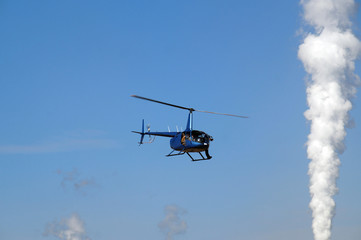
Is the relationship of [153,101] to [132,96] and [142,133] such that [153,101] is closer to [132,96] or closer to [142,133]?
[132,96]

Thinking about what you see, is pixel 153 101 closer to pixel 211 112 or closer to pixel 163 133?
pixel 211 112

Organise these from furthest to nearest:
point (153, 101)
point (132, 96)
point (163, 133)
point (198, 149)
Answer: point (163, 133) → point (198, 149) → point (153, 101) → point (132, 96)

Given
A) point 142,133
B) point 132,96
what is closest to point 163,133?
point 142,133

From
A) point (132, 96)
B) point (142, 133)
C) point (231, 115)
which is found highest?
point (142, 133)

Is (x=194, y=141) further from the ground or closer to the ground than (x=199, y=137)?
closer to the ground

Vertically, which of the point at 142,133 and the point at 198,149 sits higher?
the point at 142,133

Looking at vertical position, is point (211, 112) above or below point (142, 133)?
below

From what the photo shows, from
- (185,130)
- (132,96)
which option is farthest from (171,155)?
(132,96)

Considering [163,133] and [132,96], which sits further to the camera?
[163,133]

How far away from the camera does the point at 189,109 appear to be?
9919 centimetres

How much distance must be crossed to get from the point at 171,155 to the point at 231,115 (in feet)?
45.8

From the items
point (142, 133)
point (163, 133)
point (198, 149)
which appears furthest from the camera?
point (142, 133)

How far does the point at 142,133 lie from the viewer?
124 metres

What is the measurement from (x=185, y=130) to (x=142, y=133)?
90.4 feet
